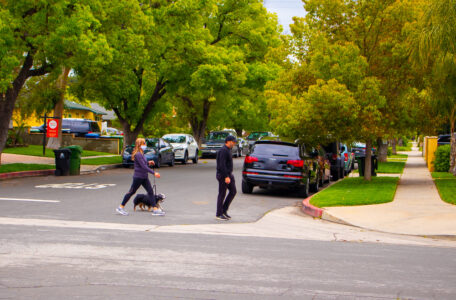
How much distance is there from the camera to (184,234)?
9.66 metres

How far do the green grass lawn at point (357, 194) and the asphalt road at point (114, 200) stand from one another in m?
1.11

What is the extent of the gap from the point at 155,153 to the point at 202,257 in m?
19.7

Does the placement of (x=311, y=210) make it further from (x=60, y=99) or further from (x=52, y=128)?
(x=60, y=99)

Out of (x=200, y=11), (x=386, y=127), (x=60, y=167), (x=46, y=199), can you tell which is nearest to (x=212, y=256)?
(x=46, y=199)

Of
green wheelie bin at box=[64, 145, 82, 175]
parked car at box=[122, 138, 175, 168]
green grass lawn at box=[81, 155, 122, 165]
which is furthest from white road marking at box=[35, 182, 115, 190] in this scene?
green grass lawn at box=[81, 155, 122, 165]

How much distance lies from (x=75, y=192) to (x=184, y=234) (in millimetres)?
7340

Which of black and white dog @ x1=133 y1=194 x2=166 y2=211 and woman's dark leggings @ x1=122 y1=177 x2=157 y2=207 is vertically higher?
woman's dark leggings @ x1=122 y1=177 x2=157 y2=207

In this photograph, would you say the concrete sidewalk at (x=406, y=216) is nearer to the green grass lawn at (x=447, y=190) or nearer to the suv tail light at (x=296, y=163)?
the green grass lawn at (x=447, y=190)

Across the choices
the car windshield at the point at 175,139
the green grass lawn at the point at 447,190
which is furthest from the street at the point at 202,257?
the car windshield at the point at 175,139

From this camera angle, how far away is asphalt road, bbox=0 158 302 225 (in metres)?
11.7

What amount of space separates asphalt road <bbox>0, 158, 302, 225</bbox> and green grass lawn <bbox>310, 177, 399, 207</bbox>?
111 centimetres

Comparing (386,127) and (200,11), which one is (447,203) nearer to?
(386,127)

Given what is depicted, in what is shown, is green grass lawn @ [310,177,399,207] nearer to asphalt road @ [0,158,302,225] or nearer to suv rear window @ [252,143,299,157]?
asphalt road @ [0,158,302,225]

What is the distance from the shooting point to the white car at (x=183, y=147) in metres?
31.4
